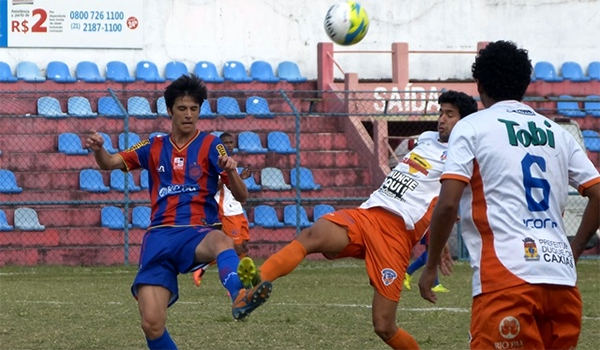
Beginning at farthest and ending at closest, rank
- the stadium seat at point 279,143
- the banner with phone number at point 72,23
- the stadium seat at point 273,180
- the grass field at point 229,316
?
the banner with phone number at point 72,23 < the stadium seat at point 279,143 < the stadium seat at point 273,180 < the grass field at point 229,316

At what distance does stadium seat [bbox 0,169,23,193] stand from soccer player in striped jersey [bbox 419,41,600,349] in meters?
13.9

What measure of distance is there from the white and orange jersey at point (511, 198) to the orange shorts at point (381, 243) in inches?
94.9

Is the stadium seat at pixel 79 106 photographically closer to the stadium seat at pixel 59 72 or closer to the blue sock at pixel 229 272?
the stadium seat at pixel 59 72

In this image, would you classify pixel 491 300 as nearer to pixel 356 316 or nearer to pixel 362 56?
pixel 356 316

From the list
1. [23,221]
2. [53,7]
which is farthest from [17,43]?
[23,221]

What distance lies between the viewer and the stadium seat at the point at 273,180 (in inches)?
744

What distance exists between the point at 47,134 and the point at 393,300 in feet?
41.9

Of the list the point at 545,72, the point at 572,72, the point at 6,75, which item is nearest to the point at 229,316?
the point at 6,75

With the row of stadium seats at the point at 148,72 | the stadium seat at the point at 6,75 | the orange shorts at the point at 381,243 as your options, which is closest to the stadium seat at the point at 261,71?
the row of stadium seats at the point at 148,72

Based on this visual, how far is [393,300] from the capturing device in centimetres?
704

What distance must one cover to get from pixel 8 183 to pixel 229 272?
1232 cm

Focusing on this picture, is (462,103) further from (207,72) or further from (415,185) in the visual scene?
(207,72)

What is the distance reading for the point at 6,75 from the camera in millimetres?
19703

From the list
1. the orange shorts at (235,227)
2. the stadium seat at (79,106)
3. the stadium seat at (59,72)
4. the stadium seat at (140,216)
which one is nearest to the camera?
the orange shorts at (235,227)
